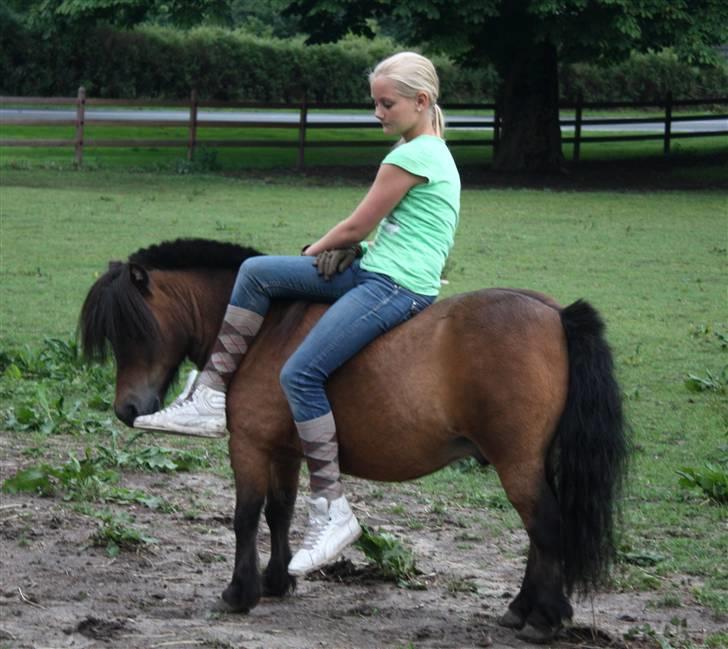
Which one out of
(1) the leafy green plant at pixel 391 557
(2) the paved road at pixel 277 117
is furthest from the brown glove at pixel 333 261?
(2) the paved road at pixel 277 117

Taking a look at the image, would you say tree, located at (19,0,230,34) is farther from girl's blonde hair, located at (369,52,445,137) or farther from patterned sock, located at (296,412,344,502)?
patterned sock, located at (296,412,344,502)

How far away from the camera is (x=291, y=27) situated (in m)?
59.4

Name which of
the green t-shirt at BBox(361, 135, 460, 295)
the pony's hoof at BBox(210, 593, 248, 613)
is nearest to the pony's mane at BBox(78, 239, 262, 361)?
the green t-shirt at BBox(361, 135, 460, 295)

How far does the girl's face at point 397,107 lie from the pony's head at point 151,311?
2.89 feet

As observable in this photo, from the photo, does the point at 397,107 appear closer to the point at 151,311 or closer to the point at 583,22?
the point at 151,311

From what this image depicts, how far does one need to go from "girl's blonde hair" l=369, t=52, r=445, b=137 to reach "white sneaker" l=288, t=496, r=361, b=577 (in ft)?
4.95

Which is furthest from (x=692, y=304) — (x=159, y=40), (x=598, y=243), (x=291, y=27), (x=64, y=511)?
(x=291, y=27)

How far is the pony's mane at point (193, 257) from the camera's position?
5.29 meters

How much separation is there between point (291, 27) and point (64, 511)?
5500 cm

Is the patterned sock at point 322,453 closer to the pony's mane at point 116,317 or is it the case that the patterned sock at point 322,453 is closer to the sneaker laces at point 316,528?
the sneaker laces at point 316,528

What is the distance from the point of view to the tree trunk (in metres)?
26.3

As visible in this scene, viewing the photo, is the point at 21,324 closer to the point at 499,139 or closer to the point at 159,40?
the point at 499,139

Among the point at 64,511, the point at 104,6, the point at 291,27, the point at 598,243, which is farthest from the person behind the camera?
the point at 291,27

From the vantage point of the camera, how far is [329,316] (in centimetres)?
484
